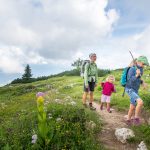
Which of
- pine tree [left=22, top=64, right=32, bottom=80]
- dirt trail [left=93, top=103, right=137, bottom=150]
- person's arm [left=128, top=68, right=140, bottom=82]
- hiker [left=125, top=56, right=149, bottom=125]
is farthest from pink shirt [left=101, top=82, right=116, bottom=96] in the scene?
pine tree [left=22, top=64, right=32, bottom=80]

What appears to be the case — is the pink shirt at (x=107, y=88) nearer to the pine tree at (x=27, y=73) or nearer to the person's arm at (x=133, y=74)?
the person's arm at (x=133, y=74)

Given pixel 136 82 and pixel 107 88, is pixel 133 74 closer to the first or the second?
pixel 136 82

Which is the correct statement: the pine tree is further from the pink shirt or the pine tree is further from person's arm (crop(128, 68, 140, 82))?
person's arm (crop(128, 68, 140, 82))

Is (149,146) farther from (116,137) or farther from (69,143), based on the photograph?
(69,143)

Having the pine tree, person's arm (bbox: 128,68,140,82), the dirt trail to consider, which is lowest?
the dirt trail

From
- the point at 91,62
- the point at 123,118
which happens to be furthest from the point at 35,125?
the point at 91,62

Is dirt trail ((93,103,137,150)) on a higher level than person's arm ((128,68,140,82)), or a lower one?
lower

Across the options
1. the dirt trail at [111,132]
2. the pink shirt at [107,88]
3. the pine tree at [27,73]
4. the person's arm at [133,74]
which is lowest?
the dirt trail at [111,132]

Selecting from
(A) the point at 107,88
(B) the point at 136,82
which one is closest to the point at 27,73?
(A) the point at 107,88

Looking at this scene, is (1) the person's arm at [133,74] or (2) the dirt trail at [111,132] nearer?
(2) the dirt trail at [111,132]

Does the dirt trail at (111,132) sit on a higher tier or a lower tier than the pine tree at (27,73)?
lower

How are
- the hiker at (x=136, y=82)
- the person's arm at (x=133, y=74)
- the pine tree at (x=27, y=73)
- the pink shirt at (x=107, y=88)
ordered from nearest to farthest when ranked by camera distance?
the hiker at (x=136, y=82)
the person's arm at (x=133, y=74)
the pink shirt at (x=107, y=88)
the pine tree at (x=27, y=73)

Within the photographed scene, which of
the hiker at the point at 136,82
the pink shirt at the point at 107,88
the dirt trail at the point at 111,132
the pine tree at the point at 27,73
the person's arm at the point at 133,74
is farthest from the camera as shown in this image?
the pine tree at the point at 27,73

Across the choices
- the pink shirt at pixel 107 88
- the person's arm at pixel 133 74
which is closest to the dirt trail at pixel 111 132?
the pink shirt at pixel 107 88
